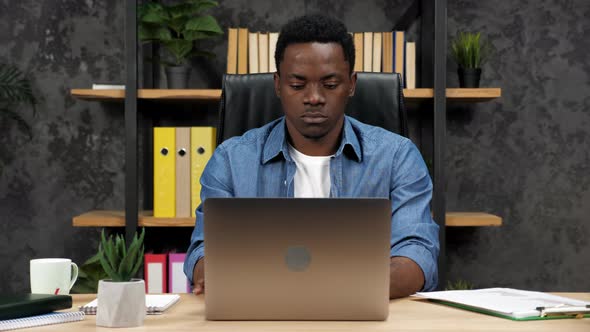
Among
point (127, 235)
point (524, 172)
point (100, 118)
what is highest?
point (100, 118)

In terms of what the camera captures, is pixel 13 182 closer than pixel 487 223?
No

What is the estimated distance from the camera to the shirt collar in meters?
1.77

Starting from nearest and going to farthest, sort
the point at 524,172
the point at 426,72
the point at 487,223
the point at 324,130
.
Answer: the point at 324,130 → the point at 487,223 → the point at 426,72 → the point at 524,172

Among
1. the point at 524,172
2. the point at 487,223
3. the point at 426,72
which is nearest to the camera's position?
the point at 487,223

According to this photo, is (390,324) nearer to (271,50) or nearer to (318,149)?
(318,149)

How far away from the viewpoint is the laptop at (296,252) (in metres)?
1.01

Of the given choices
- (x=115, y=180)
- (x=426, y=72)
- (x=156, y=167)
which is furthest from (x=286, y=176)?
(x=115, y=180)

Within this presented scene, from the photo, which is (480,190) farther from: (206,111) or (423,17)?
(206,111)

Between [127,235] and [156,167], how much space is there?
254 mm

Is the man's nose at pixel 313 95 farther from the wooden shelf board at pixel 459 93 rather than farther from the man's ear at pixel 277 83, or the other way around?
the wooden shelf board at pixel 459 93

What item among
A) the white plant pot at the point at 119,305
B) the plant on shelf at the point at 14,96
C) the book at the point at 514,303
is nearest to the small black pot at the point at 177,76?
the plant on shelf at the point at 14,96

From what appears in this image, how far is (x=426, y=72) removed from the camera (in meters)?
2.80

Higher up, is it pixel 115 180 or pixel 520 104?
pixel 520 104

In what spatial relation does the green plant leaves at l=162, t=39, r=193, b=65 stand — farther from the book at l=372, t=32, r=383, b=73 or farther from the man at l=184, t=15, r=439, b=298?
the man at l=184, t=15, r=439, b=298
